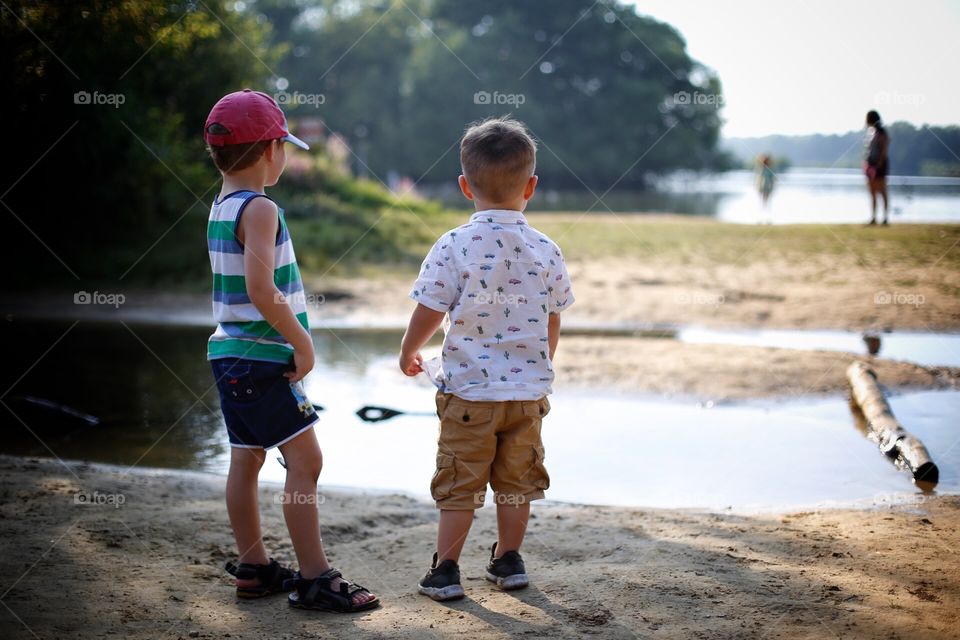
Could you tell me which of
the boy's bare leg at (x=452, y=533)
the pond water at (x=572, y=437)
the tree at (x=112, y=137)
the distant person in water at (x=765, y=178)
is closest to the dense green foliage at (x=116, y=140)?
the tree at (x=112, y=137)

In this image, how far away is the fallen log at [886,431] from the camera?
492 cm

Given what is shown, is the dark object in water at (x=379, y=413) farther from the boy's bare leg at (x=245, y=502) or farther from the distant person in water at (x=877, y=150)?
the distant person in water at (x=877, y=150)

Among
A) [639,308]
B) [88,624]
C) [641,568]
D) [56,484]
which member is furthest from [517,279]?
[639,308]

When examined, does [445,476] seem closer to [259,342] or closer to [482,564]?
[482,564]

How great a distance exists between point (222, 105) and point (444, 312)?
3.51 ft

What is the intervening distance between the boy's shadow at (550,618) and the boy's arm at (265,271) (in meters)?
1.05

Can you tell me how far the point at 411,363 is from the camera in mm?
3410

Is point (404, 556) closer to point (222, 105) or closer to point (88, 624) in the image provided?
point (88, 624)

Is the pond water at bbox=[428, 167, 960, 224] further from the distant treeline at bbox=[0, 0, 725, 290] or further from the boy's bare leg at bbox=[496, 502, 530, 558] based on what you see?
the boy's bare leg at bbox=[496, 502, 530, 558]

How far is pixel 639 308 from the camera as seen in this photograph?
34.6 ft

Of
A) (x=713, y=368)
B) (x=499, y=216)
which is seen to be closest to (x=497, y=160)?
(x=499, y=216)

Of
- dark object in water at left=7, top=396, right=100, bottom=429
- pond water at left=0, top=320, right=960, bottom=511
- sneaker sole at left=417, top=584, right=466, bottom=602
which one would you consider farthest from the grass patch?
sneaker sole at left=417, top=584, right=466, bottom=602

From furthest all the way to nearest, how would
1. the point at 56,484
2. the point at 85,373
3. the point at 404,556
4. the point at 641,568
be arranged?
the point at 85,373
the point at 56,484
the point at 404,556
the point at 641,568

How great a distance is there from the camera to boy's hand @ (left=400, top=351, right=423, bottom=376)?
11.1 ft
